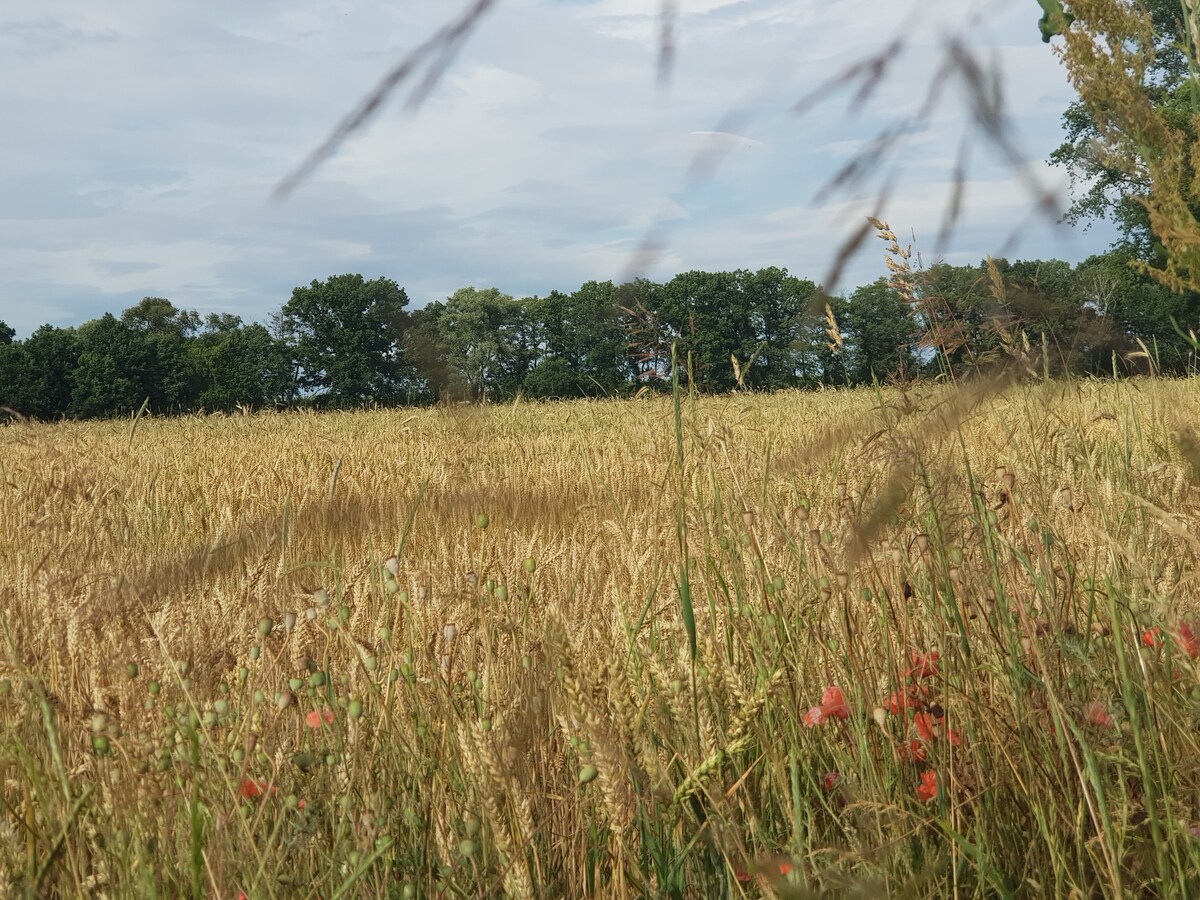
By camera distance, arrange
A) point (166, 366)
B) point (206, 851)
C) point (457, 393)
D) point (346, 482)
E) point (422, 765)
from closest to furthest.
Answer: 1. point (457, 393)
2. point (206, 851)
3. point (422, 765)
4. point (346, 482)
5. point (166, 366)

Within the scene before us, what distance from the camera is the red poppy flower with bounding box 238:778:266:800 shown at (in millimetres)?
1353

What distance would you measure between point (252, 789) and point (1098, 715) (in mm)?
1148

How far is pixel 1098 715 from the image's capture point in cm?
132

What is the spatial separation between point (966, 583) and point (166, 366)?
40542mm

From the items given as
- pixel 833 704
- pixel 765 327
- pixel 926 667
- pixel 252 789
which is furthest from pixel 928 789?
pixel 252 789

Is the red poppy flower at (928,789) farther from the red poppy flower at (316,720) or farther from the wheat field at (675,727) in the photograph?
the red poppy flower at (316,720)

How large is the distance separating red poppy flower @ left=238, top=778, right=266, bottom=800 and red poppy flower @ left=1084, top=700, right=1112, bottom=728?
1.06 metres

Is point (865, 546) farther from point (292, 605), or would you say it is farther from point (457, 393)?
point (292, 605)

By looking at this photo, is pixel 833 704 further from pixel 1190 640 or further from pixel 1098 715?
pixel 1190 640

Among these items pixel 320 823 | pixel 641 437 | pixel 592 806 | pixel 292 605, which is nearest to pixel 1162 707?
pixel 592 806

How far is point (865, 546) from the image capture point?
65 cm

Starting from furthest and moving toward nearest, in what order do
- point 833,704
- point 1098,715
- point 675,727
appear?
point 675,727 → point 833,704 → point 1098,715

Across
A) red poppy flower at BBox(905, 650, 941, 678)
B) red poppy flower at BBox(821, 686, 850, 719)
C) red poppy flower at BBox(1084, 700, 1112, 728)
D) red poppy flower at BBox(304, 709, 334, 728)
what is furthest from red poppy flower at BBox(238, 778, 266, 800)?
red poppy flower at BBox(1084, 700, 1112, 728)

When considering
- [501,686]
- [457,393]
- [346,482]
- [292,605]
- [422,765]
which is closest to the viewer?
[457,393]
